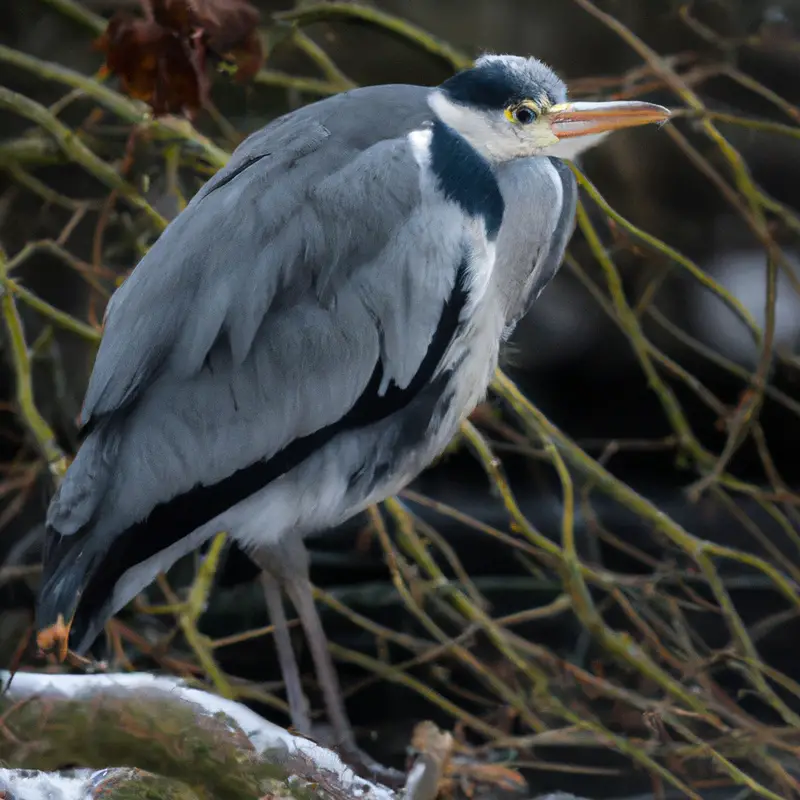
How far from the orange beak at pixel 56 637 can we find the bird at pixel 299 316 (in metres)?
0.02

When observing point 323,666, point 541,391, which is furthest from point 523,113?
point 541,391

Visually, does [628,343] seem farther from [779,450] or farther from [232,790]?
[232,790]

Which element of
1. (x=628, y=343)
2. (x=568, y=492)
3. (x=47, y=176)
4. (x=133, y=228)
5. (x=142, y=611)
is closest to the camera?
(x=568, y=492)

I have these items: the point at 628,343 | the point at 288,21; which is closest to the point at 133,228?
the point at 288,21

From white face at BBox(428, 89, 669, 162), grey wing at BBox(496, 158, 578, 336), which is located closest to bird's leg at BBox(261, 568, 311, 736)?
grey wing at BBox(496, 158, 578, 336)

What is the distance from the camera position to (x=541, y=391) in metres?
2.62

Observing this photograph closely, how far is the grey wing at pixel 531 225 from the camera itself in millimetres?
1350

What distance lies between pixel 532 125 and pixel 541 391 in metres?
A: 1.36

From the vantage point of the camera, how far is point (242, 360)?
4.33 ft

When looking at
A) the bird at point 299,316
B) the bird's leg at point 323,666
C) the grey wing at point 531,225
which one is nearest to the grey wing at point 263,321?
the bird at point 299,316

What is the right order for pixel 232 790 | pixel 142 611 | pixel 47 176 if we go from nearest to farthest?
pixel 232 790 → pixel 142 611 → pixel 47 176

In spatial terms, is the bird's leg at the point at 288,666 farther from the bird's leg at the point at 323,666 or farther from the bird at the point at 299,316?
the bird at the point at 299,316

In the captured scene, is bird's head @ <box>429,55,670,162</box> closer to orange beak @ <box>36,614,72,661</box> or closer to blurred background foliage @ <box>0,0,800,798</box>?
blurred background foliage @ <box>0,0,800,798</box>

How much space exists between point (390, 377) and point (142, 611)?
0.55 metres
